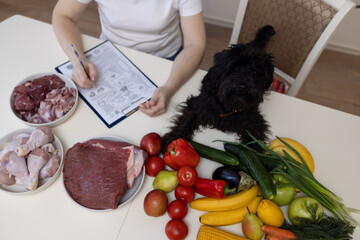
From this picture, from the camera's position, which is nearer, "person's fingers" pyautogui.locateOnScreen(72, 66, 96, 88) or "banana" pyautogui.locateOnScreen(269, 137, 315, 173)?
"banana" pyautogui.locateOnScreen(269, 137, 315, 173)

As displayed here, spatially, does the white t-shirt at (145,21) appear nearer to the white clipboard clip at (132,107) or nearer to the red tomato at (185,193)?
the white clipboard clip at (132,107)

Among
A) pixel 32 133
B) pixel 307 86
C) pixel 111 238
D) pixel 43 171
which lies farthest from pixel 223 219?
pixel 307 86

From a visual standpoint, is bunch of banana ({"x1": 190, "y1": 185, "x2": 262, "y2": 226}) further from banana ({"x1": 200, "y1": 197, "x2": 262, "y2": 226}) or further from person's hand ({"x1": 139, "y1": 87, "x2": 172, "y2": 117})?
person's hand ({"x1": 139, "y1": 87, "x2": 172, "y2": 117})

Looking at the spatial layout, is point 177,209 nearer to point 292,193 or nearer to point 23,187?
point 292,193

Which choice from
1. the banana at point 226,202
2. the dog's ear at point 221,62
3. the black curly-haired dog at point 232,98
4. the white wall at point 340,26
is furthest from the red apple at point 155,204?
the white wall at point 340,26

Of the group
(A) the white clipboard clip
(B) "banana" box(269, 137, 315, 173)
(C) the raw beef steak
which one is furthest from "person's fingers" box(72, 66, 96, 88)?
(B) "banana" box(269, 137, 315, 173)

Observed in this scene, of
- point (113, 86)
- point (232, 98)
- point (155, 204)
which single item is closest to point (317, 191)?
point (232, 98)

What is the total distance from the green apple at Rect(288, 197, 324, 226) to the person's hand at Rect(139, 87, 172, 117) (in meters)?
0.65

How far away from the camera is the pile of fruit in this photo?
777 mm

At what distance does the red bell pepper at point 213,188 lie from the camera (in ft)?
2.61

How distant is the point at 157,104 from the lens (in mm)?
1021

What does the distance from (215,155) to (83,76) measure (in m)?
0.70

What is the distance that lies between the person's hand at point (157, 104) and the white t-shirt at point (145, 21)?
1.37 ft

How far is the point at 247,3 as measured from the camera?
133 centimetres
